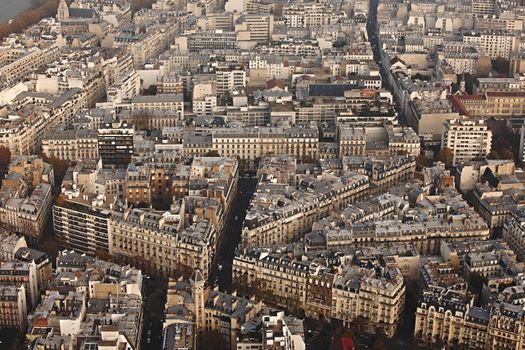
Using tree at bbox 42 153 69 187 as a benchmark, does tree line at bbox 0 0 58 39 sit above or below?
above

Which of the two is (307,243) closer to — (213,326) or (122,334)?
(213,326)

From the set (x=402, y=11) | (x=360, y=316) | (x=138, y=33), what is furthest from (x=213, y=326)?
(x=402, y=11)

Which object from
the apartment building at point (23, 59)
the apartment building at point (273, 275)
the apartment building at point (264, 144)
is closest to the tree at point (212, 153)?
the apartment building at point (264, 144)

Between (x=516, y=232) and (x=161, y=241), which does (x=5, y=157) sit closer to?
(x=161, y=241)

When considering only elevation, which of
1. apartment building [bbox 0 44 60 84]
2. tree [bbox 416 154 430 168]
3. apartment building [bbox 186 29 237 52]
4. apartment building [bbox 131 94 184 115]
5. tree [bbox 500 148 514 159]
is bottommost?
tree [bbox 416 154 430 168]

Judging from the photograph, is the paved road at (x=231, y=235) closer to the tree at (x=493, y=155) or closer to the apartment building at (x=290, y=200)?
the apartment building at (x=290, y=200)

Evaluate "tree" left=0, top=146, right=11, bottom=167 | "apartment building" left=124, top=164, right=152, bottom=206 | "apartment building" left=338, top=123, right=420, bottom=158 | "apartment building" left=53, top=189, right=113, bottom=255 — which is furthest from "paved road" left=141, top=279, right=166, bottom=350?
"apartment building" left=338, top=123, right=420, bottom=158

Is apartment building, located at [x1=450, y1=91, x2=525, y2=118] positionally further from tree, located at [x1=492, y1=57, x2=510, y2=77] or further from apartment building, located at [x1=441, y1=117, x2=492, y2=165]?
tree, located at [x1=492, y1=57, x2=510, y2=77]
